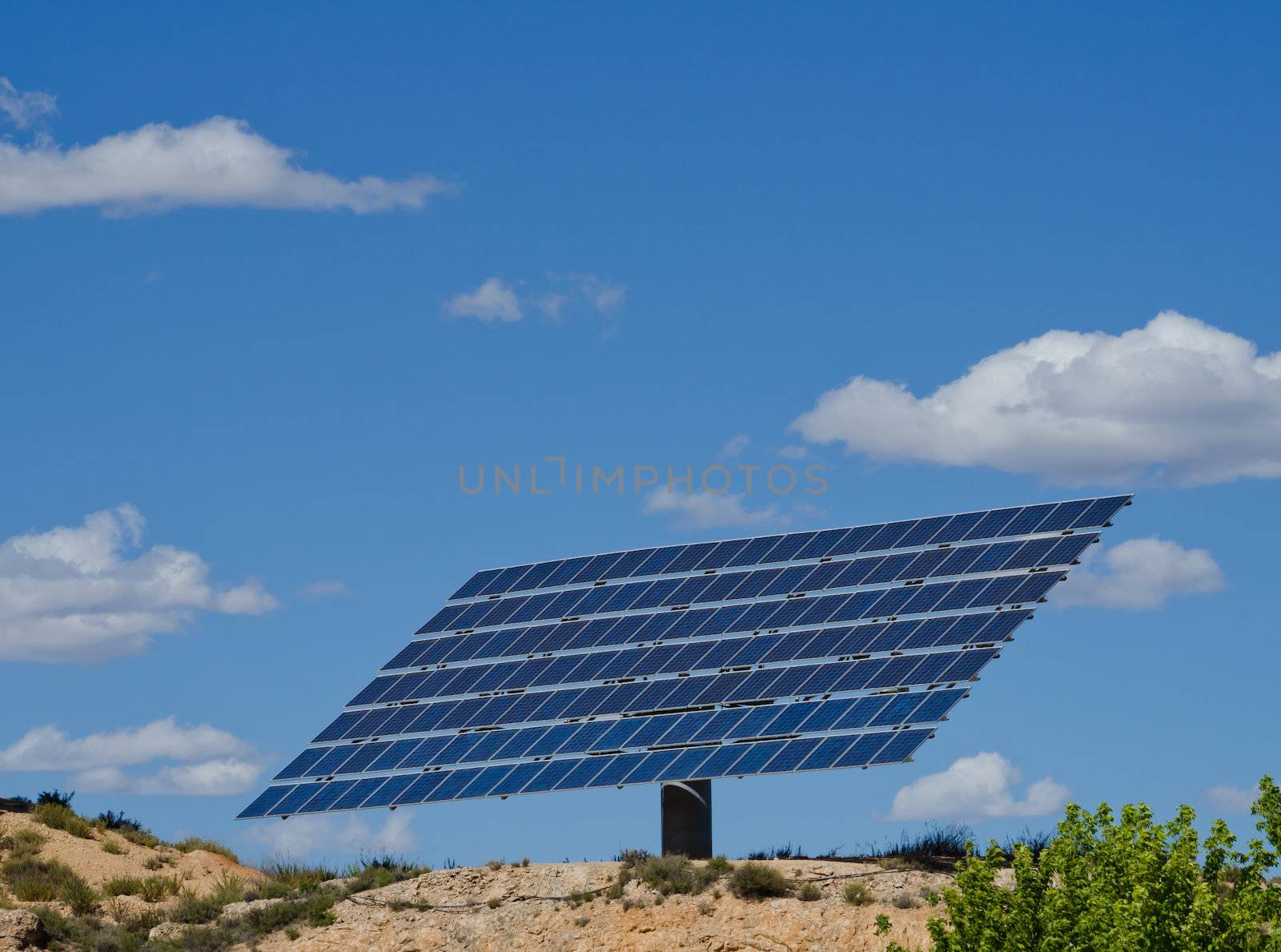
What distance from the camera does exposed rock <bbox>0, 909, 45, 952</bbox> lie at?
43.4 meters

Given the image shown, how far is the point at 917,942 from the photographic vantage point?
3647 centimetres

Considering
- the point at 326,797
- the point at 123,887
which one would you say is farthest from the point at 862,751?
the point at 123,887

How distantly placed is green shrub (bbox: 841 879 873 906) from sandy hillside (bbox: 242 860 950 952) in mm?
141

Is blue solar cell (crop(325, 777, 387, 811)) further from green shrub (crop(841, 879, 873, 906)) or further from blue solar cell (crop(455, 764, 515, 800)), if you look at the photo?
green shrub (crop(841, 879, 873, 906))

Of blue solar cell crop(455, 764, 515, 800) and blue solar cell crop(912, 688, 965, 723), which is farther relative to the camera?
blue solar cell crop(455, 764, 515, 800)

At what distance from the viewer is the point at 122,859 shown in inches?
2026

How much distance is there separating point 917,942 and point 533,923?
872 centimetres

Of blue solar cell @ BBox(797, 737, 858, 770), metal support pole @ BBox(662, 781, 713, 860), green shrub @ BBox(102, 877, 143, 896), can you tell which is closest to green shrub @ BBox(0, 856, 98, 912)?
green shrub @ BBox(102, 877, 143, 896)

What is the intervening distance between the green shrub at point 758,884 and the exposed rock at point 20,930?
17459mm

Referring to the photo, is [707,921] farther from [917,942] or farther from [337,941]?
[337,941]

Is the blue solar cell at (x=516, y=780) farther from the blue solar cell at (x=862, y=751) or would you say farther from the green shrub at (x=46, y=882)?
the green shrub at (x=46, y=882)

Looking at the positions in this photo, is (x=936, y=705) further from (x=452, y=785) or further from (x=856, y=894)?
(x=452, y=785)

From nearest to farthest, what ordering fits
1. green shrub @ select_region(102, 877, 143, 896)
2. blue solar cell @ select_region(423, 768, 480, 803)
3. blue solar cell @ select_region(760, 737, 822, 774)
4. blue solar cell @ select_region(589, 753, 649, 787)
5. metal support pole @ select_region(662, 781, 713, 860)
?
blue solar cell @ select_region(760, 737, 822, 774)
blue solar cell @ select_region(589, 753, 649, 787)
metal support pole @ select_region(662, 781, 713, 860)
blue solar cell @ select_region(423, 768, 480, 803)
green shrub @ select_region(102, 877, 143, 896)

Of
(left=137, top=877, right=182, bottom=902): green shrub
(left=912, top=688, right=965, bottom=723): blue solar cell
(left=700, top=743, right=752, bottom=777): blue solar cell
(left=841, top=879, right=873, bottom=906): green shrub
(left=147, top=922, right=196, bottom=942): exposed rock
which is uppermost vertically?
(left=912, top=688, right=965, bottom=723): blue solar cell
